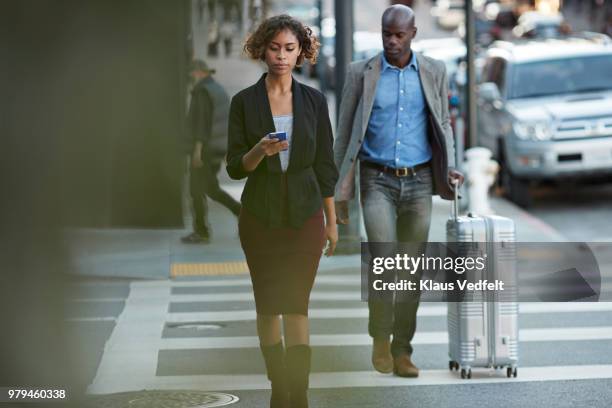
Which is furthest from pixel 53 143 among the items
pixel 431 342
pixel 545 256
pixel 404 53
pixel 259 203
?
pixel 431 342

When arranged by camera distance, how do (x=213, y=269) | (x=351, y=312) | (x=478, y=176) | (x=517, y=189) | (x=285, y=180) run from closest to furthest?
(x=285, y=180) → (x=351, y=312) → (x=213, y=269) → (x=478, y=176) → (x=517, y=189)

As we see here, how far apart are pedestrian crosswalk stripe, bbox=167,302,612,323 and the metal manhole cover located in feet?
7.98

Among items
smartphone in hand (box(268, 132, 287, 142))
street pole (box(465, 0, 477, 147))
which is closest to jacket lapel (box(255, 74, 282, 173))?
smartphone in hand (box(268, 132, 287, 142))

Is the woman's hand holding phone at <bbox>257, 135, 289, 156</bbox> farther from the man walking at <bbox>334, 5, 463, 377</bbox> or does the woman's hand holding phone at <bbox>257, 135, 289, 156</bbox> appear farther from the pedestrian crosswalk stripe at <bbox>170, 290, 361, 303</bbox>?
the pedestrian crosswalk stripe at <bbox>170, 290, 361, 303</bbox>

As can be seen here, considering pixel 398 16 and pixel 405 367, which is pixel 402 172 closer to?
pixel 398 16

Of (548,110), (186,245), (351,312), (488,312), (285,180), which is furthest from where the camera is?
(548,110)

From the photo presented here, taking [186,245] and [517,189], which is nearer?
[186,245]

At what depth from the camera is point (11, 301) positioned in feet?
7.00

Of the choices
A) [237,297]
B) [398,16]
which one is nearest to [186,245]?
[398,16]

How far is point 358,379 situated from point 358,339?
4.19 ft

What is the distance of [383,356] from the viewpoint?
623 centimetres

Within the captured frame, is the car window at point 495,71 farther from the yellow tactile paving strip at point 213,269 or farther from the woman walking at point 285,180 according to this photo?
the woman walking at point 285,180

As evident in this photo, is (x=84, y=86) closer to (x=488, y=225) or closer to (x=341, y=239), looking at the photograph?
(x=488, y=225)

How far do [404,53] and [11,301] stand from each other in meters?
3.92
